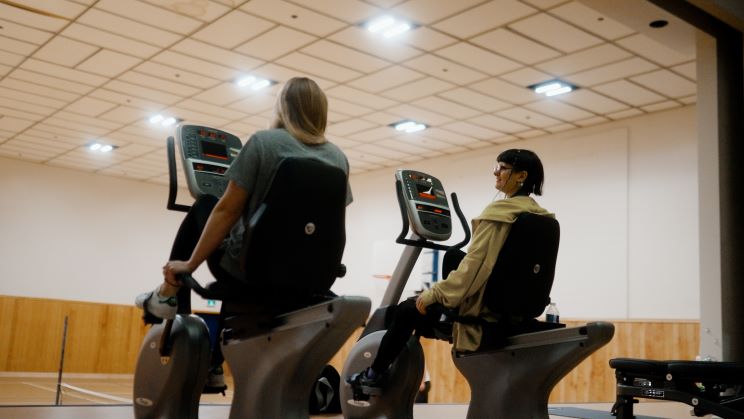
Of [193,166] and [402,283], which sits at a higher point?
[193,166]

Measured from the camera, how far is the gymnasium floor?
311 centimetres

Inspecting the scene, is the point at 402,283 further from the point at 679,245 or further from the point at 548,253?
the point at 679,245

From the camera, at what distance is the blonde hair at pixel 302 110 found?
2.62 meters

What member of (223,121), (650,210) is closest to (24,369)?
(223,121)

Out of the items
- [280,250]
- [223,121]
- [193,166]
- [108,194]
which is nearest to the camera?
[280,250]

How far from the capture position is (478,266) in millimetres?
3121

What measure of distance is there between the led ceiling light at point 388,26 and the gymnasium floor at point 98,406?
150 inches

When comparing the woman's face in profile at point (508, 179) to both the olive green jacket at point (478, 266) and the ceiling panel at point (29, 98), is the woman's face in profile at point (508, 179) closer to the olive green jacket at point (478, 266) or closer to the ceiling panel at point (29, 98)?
the olive green jacket at point (478, 266)

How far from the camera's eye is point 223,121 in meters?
10.8

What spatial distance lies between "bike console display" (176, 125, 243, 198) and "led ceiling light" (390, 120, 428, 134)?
7340 millimetres

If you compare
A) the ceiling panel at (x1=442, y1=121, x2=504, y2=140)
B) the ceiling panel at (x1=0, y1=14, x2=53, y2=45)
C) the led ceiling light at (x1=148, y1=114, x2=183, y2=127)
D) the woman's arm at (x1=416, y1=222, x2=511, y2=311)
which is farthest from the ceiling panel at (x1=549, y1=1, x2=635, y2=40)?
the led ceiling light at (x1=148, y1=114, x2=183, y2=127)

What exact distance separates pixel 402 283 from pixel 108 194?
12.4m

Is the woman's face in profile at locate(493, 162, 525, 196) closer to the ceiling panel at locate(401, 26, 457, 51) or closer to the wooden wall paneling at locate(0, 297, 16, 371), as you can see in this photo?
the ceiling panel at locate(401, 26, 457, 51)

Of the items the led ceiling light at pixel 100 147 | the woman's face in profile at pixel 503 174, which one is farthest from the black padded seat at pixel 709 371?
the led ceiling light at pixel 100 147
